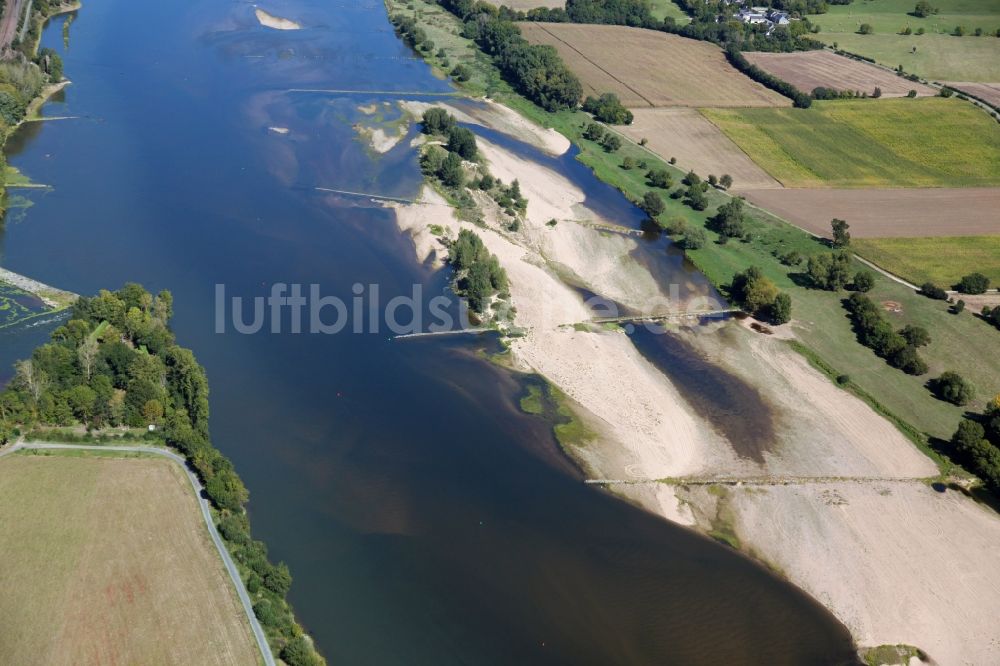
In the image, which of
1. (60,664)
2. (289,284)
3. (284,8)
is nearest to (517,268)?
(289,284)

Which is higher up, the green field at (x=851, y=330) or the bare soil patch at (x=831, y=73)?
the bare soil patch at (x=831, y=73)

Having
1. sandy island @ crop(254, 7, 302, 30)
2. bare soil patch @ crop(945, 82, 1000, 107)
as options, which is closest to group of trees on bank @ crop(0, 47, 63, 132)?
sandy island @ crop(254, 7, 302, 30)

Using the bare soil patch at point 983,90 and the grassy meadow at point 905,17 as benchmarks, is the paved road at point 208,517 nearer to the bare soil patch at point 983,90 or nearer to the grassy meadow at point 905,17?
the bare soil patch at point 983,90

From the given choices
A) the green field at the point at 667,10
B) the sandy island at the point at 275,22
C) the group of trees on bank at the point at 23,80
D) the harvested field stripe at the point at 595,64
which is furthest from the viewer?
the green field at the point at 667,10

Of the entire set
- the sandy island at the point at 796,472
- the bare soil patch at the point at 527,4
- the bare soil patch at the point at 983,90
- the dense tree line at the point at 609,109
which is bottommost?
the sandy island at the point at 796,472

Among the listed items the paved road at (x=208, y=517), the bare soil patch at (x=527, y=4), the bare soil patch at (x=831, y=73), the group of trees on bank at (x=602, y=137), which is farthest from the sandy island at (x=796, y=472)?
the bare soil patch at (x=527, y=4)

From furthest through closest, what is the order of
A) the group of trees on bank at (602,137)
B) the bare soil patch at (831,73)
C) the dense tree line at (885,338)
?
the bare soil patch at (831,73) → the group of trees on bank at (602,137) → the dense tree line at (885,338)

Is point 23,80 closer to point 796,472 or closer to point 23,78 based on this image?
point 23,78

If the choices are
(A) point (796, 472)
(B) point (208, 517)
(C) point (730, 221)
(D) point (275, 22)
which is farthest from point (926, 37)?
(B) point (208, 517)
